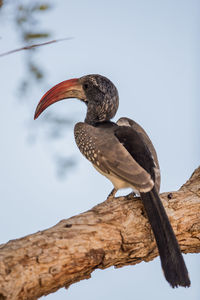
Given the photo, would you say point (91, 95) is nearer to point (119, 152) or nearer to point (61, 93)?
point (61, 93)

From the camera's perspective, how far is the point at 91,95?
4.33 metres

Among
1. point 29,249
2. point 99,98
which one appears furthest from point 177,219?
point 99,98

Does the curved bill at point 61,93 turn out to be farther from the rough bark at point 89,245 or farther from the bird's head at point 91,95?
the rough bark at point 89,245

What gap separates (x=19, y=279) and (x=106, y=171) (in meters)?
1.27

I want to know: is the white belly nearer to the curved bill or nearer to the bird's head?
the bird's head

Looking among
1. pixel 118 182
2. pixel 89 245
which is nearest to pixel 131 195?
pixel 118 182

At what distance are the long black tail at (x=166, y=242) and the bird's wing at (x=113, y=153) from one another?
0.40ft

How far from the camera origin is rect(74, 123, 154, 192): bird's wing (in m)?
3.21

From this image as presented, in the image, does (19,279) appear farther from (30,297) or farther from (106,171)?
(106,171)

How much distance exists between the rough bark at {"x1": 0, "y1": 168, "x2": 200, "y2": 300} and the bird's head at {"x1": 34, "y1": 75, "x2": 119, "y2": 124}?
120 centimetres

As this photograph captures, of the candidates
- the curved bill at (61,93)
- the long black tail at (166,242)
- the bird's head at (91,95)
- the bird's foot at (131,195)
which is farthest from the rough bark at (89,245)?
the curved bill at (61,93)

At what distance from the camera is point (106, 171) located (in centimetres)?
347

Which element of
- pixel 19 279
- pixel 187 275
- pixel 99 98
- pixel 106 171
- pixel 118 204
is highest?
pixel 99 98

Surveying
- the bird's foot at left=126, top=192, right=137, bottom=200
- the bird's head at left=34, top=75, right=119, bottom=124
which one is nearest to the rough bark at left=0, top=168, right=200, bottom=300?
the bird's foot at left=126, top=192, right=137, bottom=200
